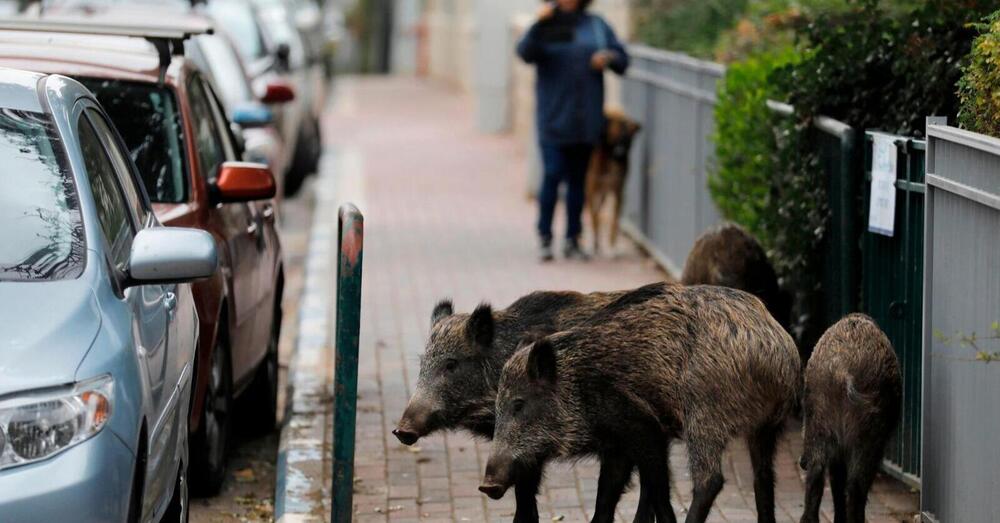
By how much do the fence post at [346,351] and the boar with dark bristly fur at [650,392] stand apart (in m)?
0.51

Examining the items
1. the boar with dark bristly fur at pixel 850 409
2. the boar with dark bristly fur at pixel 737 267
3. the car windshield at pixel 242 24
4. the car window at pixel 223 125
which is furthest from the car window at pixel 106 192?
the car windshield at pixel 242 24

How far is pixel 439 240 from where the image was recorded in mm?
15586

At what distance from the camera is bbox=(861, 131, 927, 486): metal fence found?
7016mm

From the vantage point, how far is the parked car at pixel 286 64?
1788 cm

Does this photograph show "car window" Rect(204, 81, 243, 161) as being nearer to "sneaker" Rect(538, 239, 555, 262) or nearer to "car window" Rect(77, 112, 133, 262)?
"car window" Rect(77, 112, 133, 262)

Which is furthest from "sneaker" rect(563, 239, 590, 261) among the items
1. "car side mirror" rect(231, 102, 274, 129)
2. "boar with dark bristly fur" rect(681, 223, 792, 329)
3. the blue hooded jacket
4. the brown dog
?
"boar with dark bristly fur" rect(681, 223, 792, 329)

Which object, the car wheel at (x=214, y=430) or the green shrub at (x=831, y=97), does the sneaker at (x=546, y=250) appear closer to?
the green shrub at (x=831, y=97)

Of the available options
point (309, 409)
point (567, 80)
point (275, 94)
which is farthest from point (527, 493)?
point (275, 94)

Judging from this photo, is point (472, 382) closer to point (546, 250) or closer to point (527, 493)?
point (527, 493)

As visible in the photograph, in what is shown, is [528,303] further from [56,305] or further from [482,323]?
[56,305]

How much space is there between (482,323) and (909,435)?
1861 millimetres

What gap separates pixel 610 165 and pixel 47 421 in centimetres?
999

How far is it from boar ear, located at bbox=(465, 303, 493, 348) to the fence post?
18.6 inches

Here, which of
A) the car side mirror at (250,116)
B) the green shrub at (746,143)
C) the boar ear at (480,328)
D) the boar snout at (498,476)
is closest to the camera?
the boar snout at (498,476)
